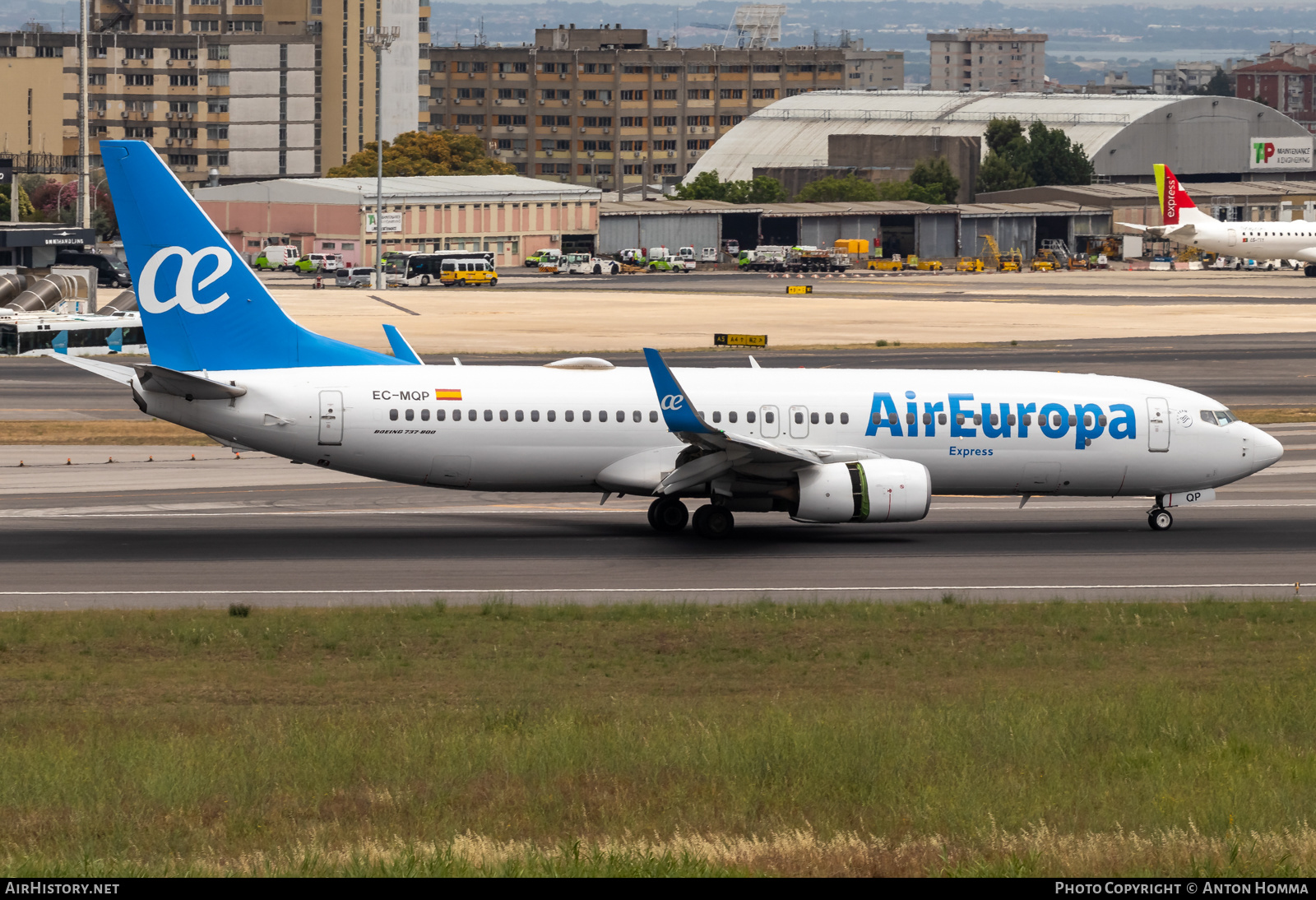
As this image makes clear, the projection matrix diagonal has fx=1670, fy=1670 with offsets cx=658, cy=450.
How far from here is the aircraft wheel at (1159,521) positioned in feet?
131

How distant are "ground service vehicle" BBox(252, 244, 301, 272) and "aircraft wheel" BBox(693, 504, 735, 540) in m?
129

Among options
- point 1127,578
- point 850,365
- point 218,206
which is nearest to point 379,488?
point 1127,578

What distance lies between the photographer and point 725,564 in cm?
3491

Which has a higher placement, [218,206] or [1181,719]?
[218,206]

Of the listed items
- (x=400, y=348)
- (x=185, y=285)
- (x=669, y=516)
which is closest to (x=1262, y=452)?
(x=669, y=516)

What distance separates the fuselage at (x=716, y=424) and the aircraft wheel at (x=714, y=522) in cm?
132

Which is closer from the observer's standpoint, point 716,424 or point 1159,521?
point 716,424

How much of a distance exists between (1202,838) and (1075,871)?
1551 millimetres

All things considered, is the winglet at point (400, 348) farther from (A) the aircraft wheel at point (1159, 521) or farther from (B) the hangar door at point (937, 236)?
(B) the hangar door at point (937, 236)

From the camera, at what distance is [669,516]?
38469 millimetres

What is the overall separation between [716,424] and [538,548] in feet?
16.3

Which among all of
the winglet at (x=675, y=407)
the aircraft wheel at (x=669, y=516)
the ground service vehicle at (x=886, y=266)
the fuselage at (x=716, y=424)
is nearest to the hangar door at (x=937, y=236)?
the ground service vehicle at (x=886, y=266)

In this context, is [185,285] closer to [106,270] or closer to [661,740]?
[661,740]

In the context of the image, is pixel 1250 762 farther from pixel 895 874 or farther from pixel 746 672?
pixel 746 672
